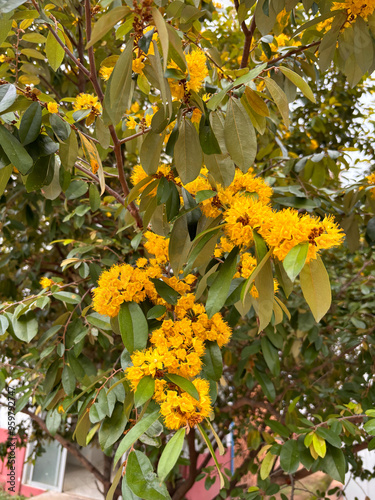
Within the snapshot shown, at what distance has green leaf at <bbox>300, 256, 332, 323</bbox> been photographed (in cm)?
55

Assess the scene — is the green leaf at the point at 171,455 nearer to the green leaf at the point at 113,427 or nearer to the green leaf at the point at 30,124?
the green leaf at the point at 113,427

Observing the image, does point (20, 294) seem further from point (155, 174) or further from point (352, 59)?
point (352, 59)

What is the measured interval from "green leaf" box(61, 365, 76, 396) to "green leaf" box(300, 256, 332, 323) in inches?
29.3

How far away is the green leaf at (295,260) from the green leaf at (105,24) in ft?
1.15

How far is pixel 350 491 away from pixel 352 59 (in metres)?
3.24

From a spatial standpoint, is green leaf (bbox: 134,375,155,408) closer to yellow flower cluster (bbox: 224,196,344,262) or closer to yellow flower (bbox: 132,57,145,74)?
yellow flower cluster (bbox: 224,196,344,262)

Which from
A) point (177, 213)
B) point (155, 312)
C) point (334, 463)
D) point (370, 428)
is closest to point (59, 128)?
point (177, 213)

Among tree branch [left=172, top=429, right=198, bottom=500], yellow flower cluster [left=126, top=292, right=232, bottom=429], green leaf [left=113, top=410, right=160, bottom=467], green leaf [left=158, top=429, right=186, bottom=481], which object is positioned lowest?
tree branch [left=172, top=429, right=198, bottom=500]

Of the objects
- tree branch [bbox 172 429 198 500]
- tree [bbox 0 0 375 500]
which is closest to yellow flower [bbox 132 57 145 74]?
tree [bbox 0 0 375 500]

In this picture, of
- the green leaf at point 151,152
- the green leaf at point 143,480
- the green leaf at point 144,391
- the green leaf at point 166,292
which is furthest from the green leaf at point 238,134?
the green leaf at point 143,480

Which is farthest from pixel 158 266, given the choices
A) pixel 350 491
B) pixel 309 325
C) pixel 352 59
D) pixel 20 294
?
pixel 350 491

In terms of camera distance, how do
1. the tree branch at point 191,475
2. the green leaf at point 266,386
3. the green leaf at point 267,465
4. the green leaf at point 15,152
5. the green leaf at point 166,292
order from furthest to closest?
the tree branch at point 191,475 → the green leaf at point 266,386 → the green leaf at point 267,465 → the green leaf at point 166,292 → the green leaf at point 15,152

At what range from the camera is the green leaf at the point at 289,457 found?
108cm

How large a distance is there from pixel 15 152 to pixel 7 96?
8 cm
